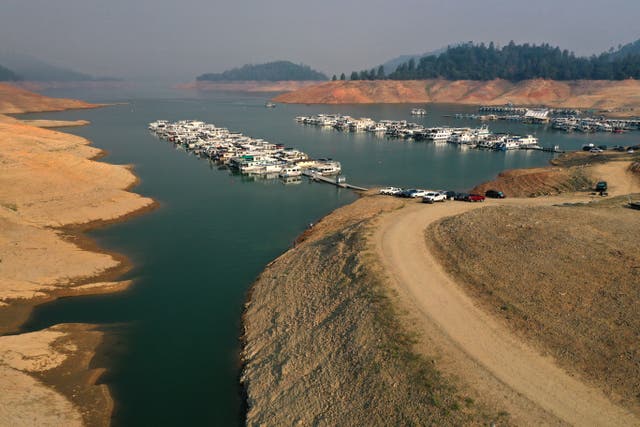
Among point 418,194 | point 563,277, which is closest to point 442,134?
point 418,194

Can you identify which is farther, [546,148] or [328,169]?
[546,148]

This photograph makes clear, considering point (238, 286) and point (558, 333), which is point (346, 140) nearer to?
point (238, 286)

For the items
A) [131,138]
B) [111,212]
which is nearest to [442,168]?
[111,212]

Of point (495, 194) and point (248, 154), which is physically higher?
point (495, 194)

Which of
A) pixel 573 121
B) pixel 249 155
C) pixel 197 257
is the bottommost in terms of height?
pixel 197 257

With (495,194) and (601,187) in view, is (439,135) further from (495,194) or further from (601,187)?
(601,187)

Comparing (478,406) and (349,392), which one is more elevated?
(478,406)

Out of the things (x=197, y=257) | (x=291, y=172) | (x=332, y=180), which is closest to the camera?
(x=197, y=257)
